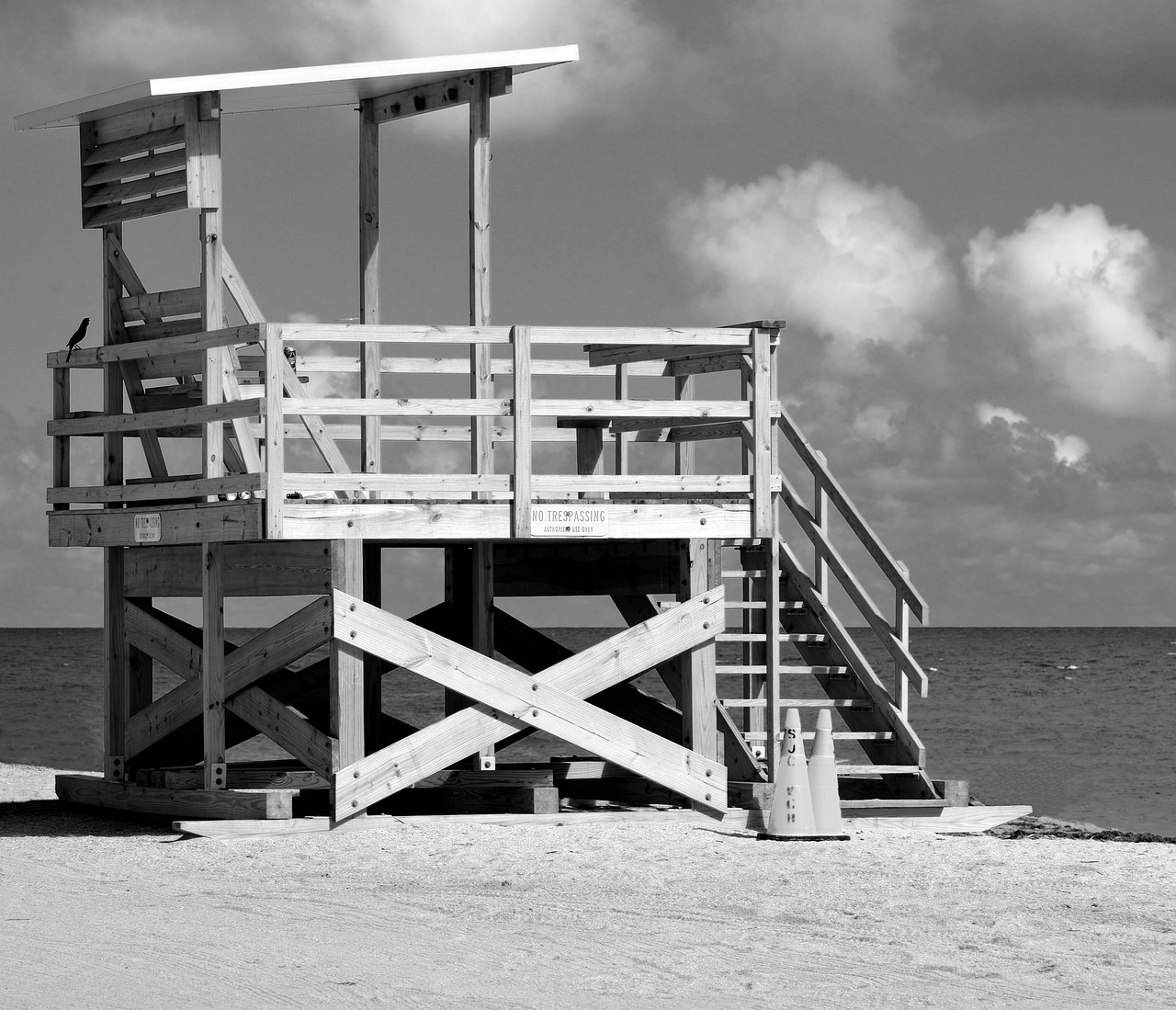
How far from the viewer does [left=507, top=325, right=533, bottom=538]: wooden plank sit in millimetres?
12297

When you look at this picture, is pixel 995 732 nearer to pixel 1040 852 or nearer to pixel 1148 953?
pixel 1040 852

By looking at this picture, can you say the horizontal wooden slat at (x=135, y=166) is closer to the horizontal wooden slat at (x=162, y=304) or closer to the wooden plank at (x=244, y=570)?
the horizontal wooden slat at (x=162, y=304)

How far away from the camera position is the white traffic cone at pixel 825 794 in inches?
485

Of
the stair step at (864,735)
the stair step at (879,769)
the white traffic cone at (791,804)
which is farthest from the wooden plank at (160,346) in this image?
the stair step at (879,769)

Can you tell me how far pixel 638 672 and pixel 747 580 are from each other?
176cm

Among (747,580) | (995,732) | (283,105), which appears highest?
(283,105)

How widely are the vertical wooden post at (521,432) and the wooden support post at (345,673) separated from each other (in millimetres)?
1096

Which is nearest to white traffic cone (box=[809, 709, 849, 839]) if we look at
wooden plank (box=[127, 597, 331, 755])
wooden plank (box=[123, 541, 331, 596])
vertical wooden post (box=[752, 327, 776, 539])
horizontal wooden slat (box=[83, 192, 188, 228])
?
vertical wooden post (box=[752, 327, 776, 539])

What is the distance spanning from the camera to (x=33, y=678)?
7525 centimetres

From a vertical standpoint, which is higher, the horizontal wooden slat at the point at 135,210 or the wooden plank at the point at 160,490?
the horizontal wooden slat at the point at 135,210

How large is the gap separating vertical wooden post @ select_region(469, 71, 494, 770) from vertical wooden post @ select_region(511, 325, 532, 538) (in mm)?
1064

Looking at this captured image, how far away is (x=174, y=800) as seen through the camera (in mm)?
13273

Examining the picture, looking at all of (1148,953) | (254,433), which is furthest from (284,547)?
(1148,953)

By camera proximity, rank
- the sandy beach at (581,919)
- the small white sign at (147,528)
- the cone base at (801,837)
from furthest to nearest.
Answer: the small white sign at (147,528), the cone base at (801,837), the sandy beach at (581,919)
